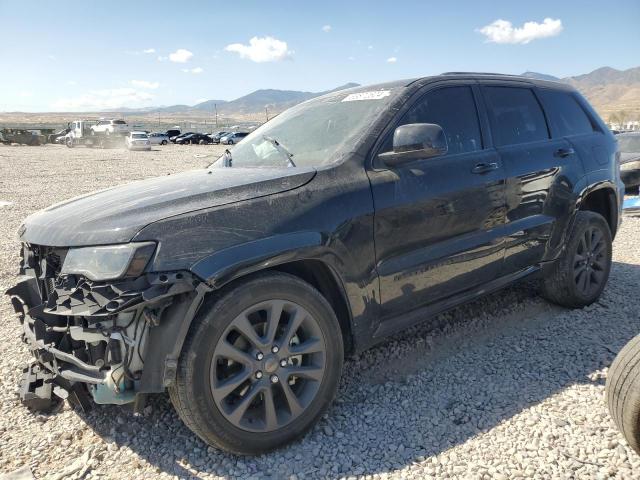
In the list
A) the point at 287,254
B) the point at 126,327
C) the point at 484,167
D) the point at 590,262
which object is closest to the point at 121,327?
the point at 126,327

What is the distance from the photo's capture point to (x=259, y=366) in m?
2.50

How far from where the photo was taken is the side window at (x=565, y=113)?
424 cm

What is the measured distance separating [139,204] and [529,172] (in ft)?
8.97

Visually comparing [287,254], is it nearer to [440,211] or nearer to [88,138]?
[440,211]

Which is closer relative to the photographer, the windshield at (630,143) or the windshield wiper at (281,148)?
the windshield wiper at (281,148)

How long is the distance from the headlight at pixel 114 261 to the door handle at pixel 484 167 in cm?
215

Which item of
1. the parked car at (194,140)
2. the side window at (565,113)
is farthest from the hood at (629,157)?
the parked car at (194,140)

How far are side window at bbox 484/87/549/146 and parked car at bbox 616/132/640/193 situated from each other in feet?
18.0

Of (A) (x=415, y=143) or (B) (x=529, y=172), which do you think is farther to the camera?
(B) (x=529, y=172)

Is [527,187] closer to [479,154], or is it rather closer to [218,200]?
[479,154]

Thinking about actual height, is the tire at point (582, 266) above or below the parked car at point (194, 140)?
below

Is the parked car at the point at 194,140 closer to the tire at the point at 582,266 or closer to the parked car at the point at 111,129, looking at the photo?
the parked car at the point at 111,129

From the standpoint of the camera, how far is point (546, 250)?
3.96 m

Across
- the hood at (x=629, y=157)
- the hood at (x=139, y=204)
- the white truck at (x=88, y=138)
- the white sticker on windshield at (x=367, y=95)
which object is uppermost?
the white truck at (x=88, y=138)
